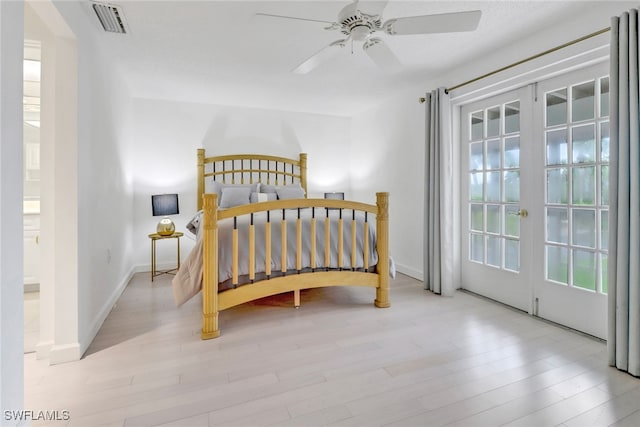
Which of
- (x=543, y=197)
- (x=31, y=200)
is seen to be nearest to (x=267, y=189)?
(x=31, y=200)

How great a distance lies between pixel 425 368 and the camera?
1764mm

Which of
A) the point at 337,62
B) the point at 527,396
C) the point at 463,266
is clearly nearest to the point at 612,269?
the point at 527,396

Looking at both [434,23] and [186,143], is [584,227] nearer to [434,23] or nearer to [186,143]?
[434,23]

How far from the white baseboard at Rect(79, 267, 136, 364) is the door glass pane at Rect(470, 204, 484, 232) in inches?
133

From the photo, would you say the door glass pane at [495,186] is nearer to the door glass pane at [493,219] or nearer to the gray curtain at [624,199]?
the door glass pane at [493,219]

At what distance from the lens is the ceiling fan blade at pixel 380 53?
1899 millimetres

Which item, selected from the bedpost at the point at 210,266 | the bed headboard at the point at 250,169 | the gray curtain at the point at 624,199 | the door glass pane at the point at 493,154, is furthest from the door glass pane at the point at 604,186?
the bed headboard at the point at 250,169

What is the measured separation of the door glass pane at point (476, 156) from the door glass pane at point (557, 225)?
820 millimetres

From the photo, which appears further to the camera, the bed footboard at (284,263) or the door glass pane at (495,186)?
the door glass pane at (495,186)

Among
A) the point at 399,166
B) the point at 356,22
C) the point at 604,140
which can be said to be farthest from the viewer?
the point at 399,166

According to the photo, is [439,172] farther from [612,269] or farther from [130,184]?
[130,184]

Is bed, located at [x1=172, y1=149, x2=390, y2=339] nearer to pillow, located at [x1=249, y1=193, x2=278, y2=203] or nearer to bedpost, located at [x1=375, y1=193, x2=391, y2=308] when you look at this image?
bedpost, located at [x1=375, y1=193, x2=391, y2=308]

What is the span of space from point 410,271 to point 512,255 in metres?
1.22

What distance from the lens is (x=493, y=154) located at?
2975 millimetres
